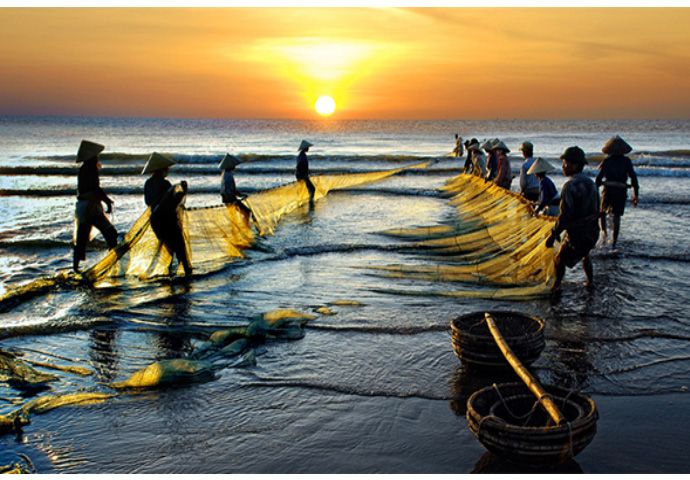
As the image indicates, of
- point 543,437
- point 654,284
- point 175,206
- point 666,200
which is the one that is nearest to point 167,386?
point 543,437

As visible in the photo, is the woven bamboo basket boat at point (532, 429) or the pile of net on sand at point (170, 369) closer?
the woven bamboo basket boat at point (532, 429)

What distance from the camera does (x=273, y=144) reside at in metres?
52.2

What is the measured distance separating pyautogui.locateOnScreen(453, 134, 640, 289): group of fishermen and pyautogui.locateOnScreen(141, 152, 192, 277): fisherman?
4768 mm

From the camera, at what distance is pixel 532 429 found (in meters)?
3.22

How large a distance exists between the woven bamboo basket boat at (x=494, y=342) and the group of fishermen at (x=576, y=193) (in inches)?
69.7

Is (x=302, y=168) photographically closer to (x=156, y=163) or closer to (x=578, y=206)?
(x=156, y=163)

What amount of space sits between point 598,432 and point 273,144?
1963 inches

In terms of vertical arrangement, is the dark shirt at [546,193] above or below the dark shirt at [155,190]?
below

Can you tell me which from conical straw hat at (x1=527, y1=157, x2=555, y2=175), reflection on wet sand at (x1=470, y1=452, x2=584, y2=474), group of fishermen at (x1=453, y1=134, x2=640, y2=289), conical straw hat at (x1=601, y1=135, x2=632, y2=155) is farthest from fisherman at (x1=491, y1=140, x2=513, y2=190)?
reflection on wet sand at (x1=470, y1=452, x2=584, y2=474)

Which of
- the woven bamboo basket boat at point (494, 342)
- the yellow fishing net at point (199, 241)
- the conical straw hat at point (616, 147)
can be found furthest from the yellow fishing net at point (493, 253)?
the yellow fishing net at point (199, 241)

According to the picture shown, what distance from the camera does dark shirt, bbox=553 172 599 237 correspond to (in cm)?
635

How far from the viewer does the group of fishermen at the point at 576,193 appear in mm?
6367

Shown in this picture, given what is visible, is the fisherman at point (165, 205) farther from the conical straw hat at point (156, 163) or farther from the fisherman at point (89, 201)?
the fisherman at point (89, 201)

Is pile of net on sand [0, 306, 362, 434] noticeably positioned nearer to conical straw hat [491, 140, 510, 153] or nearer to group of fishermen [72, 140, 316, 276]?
group of fishermen [72, 140, 316, 276]
